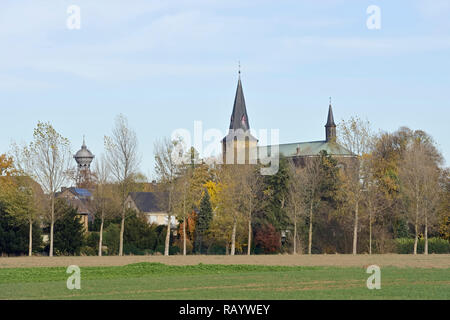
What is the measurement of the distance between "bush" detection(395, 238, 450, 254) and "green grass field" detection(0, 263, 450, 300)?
99.9 ft

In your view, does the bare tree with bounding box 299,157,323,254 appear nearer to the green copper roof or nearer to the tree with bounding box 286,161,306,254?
the tree with bounding box 286,161,306,254

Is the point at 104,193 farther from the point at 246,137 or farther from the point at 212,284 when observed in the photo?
the point at 246,137

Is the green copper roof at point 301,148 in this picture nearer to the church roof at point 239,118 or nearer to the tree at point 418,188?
the church roof at point 239,118

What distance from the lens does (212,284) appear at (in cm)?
2647

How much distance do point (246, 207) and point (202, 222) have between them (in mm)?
4609

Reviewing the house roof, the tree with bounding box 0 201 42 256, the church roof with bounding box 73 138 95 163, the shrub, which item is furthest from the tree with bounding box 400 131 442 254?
the church roof with bounding box 73 138 95 163

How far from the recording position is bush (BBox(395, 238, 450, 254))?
64.2 m

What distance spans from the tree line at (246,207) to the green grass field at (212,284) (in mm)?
23307

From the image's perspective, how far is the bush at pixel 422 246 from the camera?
64.2 metres

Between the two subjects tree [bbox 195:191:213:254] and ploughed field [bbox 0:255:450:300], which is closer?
ploughed field [bbox 0:255:450:300]

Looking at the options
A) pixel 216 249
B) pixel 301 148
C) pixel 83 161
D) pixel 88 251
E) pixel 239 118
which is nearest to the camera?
pixel 88 251

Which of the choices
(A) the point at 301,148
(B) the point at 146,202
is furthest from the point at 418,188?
(A) the point at 301,148
